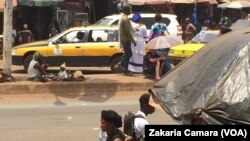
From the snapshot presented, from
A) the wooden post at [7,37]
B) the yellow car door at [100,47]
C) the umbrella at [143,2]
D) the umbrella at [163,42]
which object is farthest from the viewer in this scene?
the umbrella at [143,2]

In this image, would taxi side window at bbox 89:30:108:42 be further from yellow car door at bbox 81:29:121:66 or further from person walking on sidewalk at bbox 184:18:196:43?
person walking on sidewalk at bbox 184:18:196:43

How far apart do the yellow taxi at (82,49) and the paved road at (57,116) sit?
144 inches

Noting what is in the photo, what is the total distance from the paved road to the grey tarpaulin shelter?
510 cm

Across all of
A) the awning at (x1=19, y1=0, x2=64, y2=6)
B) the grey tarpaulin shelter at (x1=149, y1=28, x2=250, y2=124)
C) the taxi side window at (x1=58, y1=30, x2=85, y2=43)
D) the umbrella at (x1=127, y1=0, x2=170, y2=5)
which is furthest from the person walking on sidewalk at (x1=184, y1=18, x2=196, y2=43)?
the grey tarpaulin shelter at (x1=149, y1=28, x2=250, y2=124)

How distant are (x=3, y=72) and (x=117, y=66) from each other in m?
3.96

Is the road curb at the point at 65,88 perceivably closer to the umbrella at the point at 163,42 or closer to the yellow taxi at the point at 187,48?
the umbrella at the point at 163,42

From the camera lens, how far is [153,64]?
1450 cm

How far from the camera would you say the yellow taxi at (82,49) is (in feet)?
56.5

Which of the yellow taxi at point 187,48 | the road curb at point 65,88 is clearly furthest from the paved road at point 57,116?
the yellow taxi at point 187,48

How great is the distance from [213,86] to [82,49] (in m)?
13.8

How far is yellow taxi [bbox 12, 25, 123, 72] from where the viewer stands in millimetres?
17219

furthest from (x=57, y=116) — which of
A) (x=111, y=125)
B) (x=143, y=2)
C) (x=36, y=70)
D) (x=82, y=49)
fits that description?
(x=143, y=2)

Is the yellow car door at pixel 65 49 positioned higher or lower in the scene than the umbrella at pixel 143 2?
lower

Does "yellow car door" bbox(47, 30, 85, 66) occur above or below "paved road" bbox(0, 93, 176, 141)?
above
